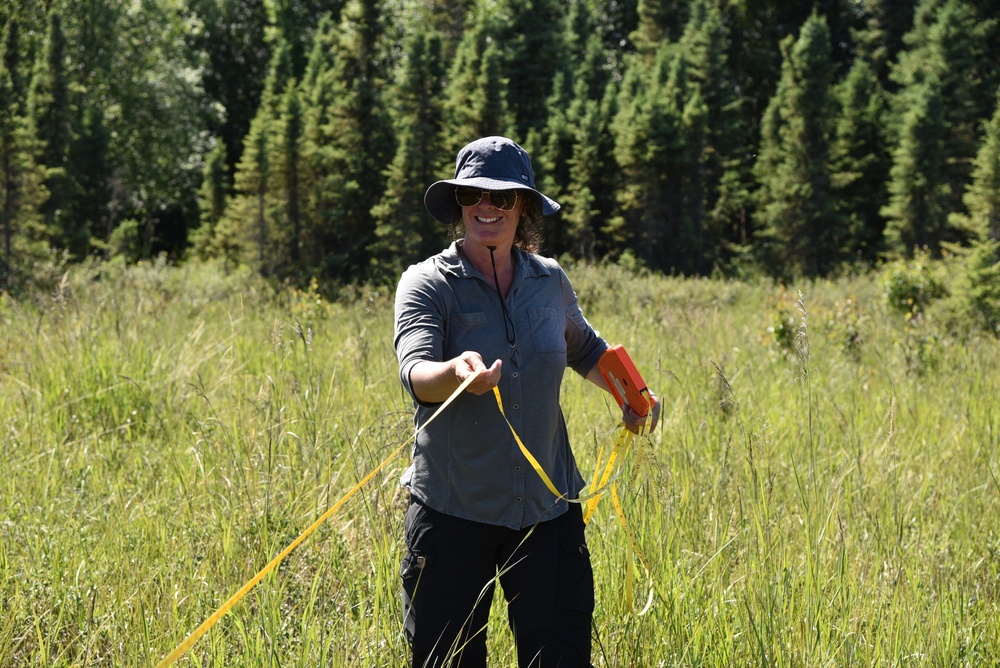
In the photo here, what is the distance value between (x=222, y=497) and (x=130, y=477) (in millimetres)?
728

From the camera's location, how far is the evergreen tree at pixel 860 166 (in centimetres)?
2478

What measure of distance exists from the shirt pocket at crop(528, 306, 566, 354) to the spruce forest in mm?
15429

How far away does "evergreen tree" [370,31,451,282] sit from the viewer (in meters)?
19.8

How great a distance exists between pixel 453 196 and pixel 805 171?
23.2 metres

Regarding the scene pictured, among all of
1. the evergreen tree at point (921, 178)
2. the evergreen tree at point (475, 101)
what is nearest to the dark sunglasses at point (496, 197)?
the evergreen tree at point (475, 101)

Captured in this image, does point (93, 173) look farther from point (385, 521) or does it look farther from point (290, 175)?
point (385, 521)

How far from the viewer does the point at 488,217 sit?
2.39 metres

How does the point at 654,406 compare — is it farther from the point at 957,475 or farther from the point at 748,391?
the point at 748,391

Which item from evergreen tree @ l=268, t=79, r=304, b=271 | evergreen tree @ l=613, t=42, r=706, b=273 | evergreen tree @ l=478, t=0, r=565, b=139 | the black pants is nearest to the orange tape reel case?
the black pants

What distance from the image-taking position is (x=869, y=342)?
27.8ft

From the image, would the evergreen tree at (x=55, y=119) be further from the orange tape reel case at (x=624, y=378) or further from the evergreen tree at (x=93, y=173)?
the orange tape reel case at (x=624, y=378)

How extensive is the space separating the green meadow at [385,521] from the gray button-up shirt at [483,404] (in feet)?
0.66

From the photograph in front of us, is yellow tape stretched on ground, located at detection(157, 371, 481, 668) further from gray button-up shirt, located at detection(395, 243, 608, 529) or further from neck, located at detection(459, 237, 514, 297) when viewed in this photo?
neck, located at detection(459, 237, 514, 297)

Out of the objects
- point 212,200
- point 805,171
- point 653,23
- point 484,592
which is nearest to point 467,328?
point 484,592
